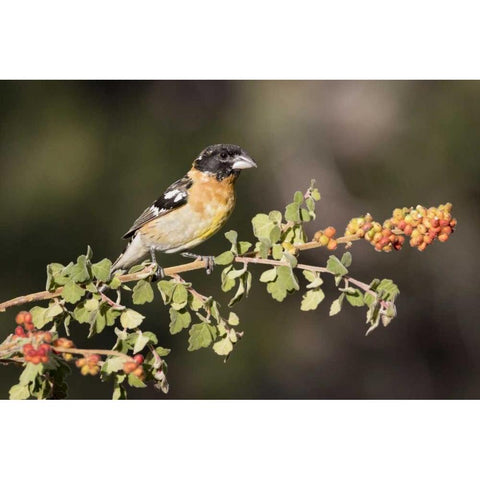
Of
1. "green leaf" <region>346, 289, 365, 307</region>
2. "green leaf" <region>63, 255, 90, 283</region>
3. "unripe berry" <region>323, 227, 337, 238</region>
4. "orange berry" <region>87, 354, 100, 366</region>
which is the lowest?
"orange berry" <region>87, 354, 100, 366</region>

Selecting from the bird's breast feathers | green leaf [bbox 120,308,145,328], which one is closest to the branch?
green leaf [bbox 120,308,145,328]

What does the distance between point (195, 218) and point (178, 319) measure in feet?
2.25

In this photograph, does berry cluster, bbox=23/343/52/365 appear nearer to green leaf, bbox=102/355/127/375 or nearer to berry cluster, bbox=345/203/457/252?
green leaf, bbox=102/355/127/375

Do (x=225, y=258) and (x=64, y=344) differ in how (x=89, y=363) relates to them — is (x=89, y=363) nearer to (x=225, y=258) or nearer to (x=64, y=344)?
(x=64, y=344)

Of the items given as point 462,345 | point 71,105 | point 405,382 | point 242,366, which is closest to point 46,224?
point 71,105

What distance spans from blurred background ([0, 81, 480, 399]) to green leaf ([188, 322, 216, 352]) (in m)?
2.20

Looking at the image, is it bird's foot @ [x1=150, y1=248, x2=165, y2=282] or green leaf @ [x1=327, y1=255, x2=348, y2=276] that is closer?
green leaf @ [x1=327, y1=255, x2=348, y2=276]

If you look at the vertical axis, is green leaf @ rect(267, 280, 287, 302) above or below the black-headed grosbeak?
below

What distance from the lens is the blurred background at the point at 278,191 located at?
4.17 meters

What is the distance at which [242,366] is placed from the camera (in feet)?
14.3

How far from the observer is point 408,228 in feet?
5.55

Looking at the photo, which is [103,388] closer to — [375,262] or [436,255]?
[375,262]

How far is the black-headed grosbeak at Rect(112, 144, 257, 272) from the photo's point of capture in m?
2.28

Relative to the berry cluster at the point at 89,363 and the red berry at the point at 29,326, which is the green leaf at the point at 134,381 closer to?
the berry cluster at the point at 89,363
